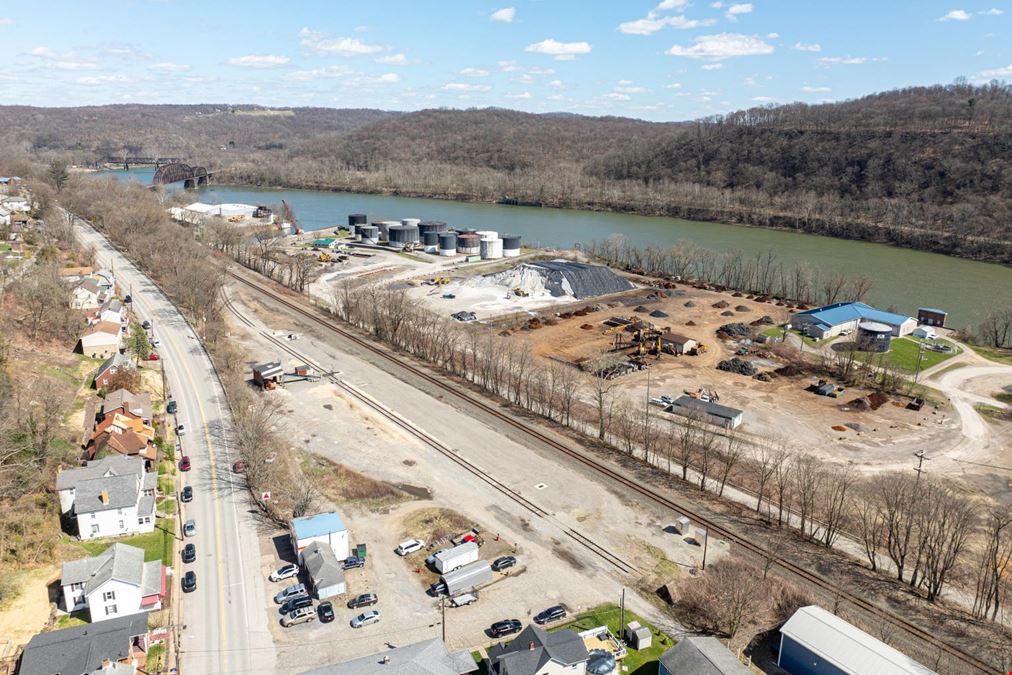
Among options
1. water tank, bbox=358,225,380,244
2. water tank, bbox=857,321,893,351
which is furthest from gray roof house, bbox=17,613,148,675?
water tank, bbox=358,225,380,244

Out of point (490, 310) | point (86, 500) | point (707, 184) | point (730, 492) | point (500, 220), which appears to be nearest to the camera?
point (86, 500)

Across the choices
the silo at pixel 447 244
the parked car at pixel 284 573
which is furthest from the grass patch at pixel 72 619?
the silo at pixel 447 244

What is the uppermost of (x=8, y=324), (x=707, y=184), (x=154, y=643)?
(x=707, y=184)

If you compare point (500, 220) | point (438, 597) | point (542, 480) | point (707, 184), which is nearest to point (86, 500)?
point (438, 597)

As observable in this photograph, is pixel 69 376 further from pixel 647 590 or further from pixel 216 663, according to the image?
pixel 647 590

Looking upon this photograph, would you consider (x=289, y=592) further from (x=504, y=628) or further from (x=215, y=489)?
(x=215, y=489)

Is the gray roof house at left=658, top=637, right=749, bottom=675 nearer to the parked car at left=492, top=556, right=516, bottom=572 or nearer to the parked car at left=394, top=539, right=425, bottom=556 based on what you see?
the parked car at left=492, top=556, right=516, bottom=572
